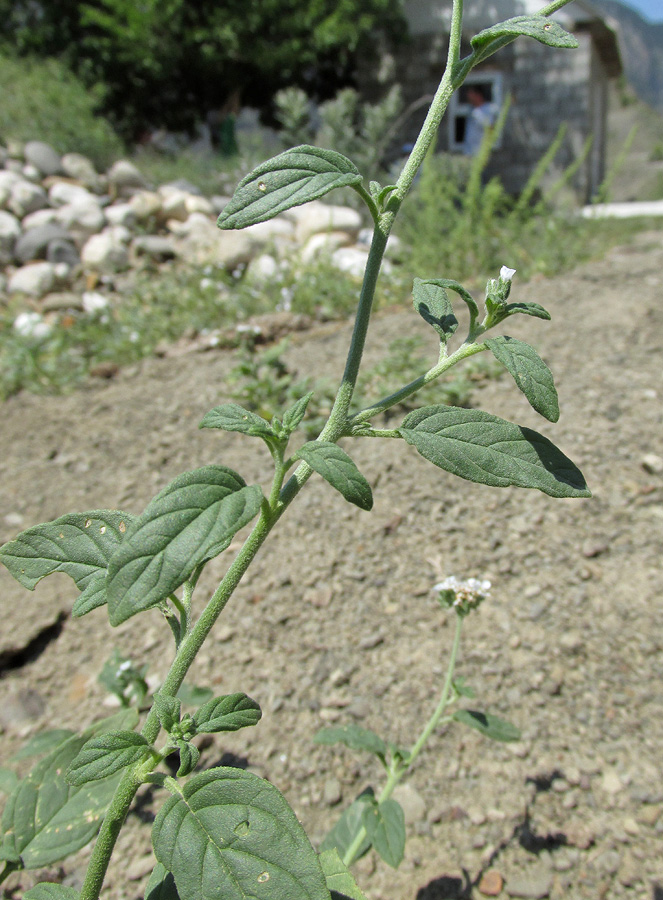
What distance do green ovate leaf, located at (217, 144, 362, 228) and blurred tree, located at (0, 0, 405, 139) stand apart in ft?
35.3

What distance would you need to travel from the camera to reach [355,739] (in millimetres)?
1327

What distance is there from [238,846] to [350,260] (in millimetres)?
4965

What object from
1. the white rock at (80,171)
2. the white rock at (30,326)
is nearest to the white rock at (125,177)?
the white rock at (80,171)

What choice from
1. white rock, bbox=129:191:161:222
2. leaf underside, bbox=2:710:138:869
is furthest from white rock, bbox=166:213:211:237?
leaf underside, bbox=2:710:138:869

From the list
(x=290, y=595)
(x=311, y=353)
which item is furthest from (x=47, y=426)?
(x=290, y=595)

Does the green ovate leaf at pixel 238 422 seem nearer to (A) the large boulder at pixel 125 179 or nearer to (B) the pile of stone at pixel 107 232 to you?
(B) the pile of stone at pixel 107 232

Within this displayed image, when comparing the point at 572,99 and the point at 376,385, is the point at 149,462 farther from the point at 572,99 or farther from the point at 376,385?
the point at 572,99

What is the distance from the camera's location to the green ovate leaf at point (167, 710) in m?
0.82

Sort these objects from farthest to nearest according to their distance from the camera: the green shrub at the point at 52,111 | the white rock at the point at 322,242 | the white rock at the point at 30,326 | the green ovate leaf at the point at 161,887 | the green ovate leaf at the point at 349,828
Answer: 1. the green shrub at the point at 52,111
2. the white rock at the point at 322,242
3. the white rock at the point at 30,326
4. the green ovate leaf at the point at 349,828
5. the green ovate leaf at the point at 161,887

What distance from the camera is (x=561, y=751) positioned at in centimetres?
154

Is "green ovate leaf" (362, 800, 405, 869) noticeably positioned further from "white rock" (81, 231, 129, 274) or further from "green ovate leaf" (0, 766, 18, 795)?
"white rock" (81, 231, 129, 274)

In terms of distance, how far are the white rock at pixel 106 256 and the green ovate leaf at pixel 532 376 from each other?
600 cm

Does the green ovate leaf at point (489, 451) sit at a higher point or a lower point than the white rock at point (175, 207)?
higher

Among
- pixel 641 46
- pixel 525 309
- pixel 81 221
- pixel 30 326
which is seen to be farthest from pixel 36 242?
pixel 641 46
